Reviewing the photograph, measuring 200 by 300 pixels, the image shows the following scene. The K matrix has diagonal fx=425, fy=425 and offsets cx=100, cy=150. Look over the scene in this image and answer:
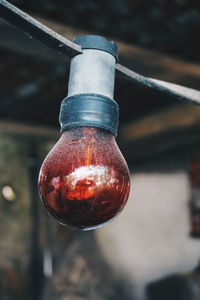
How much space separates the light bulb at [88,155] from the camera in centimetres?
62

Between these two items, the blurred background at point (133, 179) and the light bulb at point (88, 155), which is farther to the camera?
the blurred background at point (133, 179)

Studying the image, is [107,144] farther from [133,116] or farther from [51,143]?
[51,143]

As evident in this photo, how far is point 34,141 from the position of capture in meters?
5.40

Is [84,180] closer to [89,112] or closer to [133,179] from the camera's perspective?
[89,112]

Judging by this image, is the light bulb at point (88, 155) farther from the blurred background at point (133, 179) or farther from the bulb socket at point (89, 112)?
the blurred background at point (133, 179)

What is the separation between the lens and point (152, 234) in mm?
4703

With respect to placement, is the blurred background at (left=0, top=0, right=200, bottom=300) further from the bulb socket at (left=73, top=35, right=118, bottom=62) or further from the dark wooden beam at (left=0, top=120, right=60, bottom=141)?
the bulb socket at (left=73, top=35, right=118, bottom=62)

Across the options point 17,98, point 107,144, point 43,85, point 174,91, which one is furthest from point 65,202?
point 17,98

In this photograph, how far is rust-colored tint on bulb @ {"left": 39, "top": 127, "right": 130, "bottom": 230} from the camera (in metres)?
0.61

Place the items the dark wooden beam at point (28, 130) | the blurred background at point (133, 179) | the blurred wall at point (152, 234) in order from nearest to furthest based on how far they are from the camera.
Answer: the blurred background at point (133, 179), the blurred wall at point (152, 234), the dark wooden beam at point (28, 130)

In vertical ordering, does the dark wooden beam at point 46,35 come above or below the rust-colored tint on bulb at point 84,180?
above

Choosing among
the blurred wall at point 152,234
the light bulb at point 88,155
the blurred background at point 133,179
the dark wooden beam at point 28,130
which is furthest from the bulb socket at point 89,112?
the dark wooden beam at point 28,130

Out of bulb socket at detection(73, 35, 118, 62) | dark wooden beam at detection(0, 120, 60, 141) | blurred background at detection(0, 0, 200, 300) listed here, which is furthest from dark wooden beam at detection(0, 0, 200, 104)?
dark wooden beam at detection(0, 120, 60, 141)

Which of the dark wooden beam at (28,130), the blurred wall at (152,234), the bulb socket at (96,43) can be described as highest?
the dark wooden beam at (28,130)
